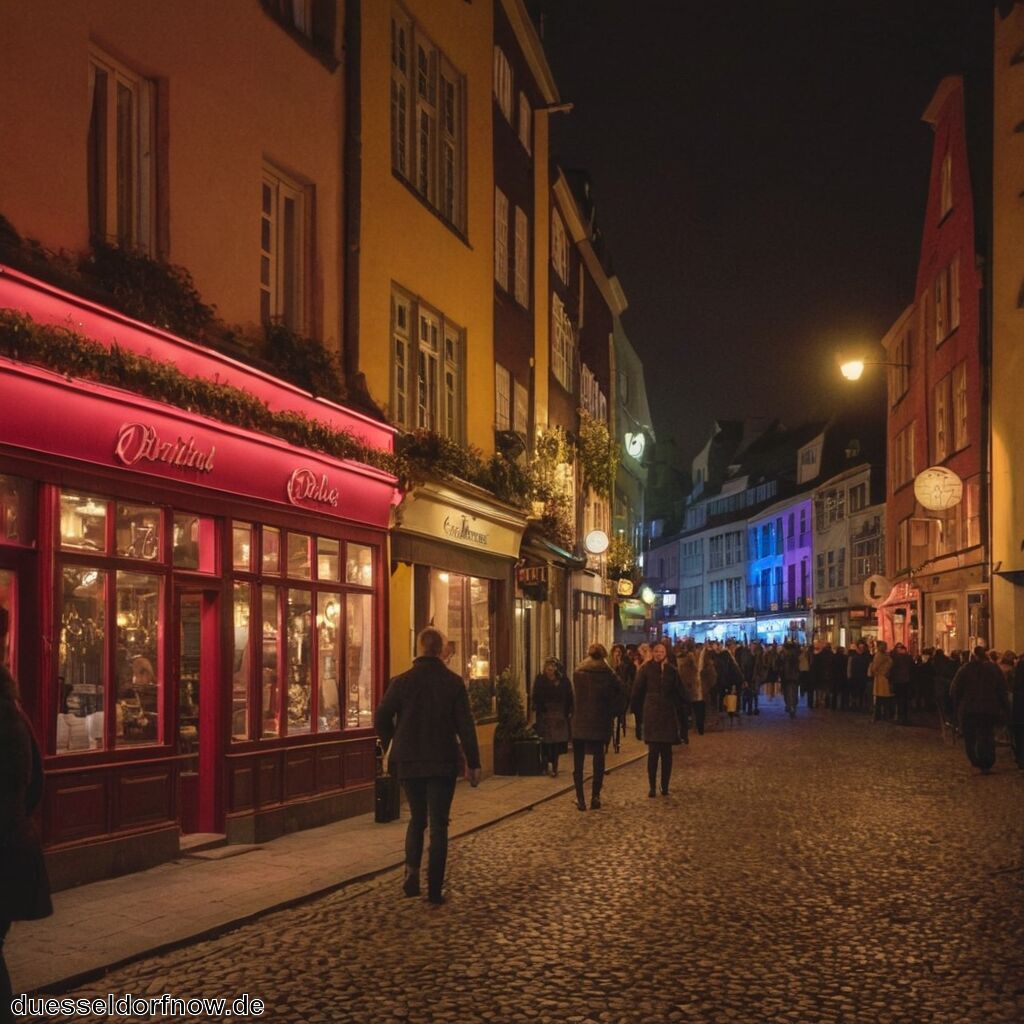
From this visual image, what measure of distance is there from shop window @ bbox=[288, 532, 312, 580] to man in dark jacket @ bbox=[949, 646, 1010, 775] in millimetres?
10302

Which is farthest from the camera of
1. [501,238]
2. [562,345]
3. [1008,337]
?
[1008,337]

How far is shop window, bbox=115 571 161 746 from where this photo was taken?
1128 cm

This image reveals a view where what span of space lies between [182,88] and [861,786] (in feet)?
38.0

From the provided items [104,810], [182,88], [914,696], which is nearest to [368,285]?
[182,88]

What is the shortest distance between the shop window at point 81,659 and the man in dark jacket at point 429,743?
240 centimetres

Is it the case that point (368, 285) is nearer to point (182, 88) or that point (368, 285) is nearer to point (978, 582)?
point (182, 88)

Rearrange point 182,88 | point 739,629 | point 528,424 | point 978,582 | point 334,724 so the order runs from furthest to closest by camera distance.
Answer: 1. point 739,629
2. point 978,582
3. point 528,424
4. point 334,724
5. point 182,88

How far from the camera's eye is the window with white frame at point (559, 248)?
29438 millimetres

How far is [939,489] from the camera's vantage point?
34.2 metres

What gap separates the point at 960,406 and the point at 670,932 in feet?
103

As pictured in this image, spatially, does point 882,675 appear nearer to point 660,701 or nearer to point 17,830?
point 660,701

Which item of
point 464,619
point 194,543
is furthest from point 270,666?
point 464,619

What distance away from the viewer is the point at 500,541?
21.6 m

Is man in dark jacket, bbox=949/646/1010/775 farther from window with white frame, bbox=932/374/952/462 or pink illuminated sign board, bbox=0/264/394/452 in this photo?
window with white frame, bbox=932/374/952/462
